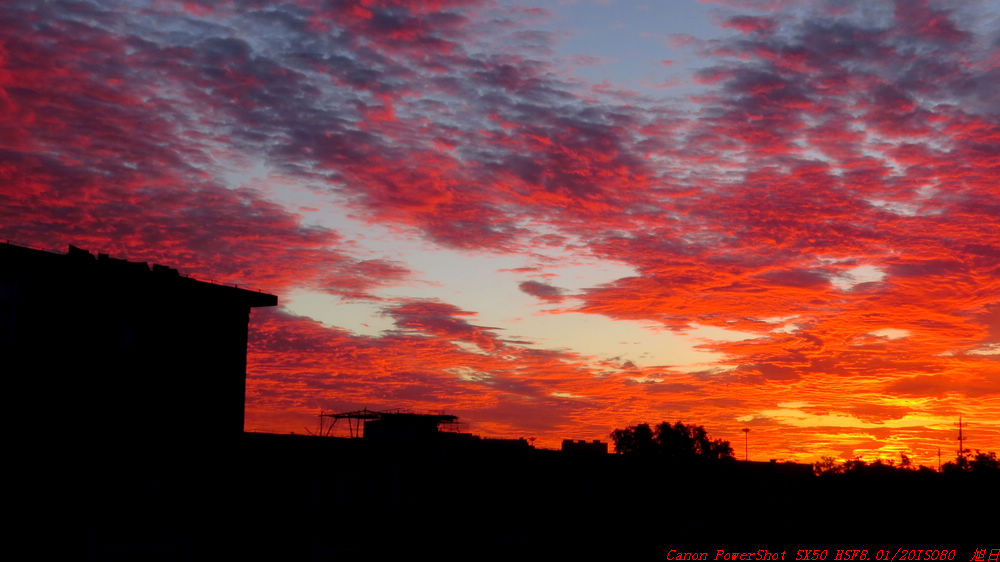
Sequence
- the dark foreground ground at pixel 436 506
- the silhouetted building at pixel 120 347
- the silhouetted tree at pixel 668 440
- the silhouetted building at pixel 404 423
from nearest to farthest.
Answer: the silhouetted building at pixel 120 347
the dark foreground ground at pixel 436 506
the silhouetted building at pixel 404 423
the silhouetted tree at pixel 668 440

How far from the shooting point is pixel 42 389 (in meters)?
25.8

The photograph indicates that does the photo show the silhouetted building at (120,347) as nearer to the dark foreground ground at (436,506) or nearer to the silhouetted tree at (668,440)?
the dark foreground ground at (436,506)

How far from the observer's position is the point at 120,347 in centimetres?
2819

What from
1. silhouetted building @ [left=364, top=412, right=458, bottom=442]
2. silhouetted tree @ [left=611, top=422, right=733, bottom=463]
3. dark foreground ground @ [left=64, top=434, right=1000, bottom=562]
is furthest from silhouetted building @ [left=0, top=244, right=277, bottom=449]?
silhouetted tree @ [left=611, top=422, right=733, bottom=463]

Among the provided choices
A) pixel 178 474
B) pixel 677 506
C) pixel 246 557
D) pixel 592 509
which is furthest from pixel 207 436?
pixel 677 506

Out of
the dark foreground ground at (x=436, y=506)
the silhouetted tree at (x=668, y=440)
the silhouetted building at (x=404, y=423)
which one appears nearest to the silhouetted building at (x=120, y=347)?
the dark foreground ground at (x=436, y=506)

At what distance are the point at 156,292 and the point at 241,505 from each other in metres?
7.59

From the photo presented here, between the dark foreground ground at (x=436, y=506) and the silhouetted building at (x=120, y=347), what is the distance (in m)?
0.93

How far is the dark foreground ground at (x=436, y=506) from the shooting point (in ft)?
88.2

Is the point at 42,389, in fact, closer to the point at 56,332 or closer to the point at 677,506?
the point at 56,332

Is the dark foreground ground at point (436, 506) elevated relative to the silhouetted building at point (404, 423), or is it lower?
lower

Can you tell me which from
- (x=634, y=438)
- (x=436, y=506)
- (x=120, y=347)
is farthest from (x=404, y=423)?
(x=634, y=438)

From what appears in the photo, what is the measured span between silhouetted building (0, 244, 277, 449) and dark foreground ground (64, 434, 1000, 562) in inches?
36.7

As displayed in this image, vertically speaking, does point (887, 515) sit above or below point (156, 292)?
below
